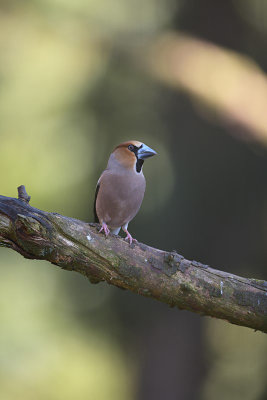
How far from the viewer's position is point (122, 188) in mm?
4652

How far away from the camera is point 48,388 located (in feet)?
31.9

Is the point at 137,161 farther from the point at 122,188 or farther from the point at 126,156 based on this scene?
the point at 122,188

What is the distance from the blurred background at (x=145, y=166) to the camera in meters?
6.76

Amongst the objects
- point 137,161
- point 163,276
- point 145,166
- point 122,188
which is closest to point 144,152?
point 137,161

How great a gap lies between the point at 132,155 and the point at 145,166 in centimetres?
271

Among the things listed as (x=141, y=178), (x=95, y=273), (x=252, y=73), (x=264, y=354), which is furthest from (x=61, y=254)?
(x=264, y=354)

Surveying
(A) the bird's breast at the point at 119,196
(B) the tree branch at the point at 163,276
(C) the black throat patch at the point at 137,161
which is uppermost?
(C) the black throat patch at the point at 137,161

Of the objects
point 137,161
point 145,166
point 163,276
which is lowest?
point 163,276

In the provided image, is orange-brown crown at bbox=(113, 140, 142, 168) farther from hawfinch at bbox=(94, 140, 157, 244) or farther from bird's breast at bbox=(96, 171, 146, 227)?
bird's breast at bbox=(96, 171, 146, 227)

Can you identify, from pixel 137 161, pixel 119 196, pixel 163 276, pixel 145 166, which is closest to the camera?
pixel 163 276

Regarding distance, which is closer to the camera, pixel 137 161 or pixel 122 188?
pixel 122 188

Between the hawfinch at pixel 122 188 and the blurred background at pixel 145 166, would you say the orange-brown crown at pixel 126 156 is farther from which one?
the blurred background at pixel 145 166

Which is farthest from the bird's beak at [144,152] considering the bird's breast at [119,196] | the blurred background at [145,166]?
the blurred background at [145,166]

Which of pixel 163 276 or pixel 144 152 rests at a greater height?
pixel 144 152
